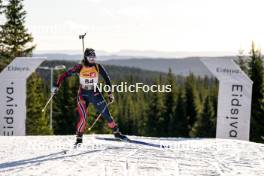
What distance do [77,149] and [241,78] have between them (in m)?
5.53

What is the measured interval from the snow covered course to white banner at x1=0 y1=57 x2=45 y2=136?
7.42 feet

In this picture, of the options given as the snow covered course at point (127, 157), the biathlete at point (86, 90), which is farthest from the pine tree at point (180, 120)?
the biathlete at point (86, 90)

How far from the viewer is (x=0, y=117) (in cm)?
1397

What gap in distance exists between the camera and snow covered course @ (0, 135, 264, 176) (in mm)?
8141

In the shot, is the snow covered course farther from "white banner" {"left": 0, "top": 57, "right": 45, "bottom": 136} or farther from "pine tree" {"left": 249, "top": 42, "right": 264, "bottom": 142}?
"pine tree" {"left": 249, "top": 42, "right": 264, "bottom": 142}

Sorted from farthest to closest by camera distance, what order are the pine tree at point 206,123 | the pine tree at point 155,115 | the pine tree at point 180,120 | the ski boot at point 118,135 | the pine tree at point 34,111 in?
the pine tree at point 155,115
the pine tree at point 180,120
the pine tree at point 206,123
the pine tree at point 34,111
the ski boot at point 118,135

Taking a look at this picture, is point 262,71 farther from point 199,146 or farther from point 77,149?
point 77,149

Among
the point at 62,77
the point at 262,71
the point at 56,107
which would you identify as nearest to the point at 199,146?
the point at 62,77

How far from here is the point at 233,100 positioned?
43.5ft

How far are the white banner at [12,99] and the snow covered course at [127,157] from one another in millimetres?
2262

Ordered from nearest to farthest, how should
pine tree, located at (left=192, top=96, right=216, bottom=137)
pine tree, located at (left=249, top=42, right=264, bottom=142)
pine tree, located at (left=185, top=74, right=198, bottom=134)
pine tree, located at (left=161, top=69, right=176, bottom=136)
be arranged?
pine tree, located at (left=249, top=42, right=264, bottom=142)
pine tree, located at (left=192, top=96, right=216, bottom=137)
pine tree, located at (left=185, top=74, right=198, bottom=134)
pine tree, located at (left=161, top=69, right=176, bottom=136)

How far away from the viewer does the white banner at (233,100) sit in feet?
43.3

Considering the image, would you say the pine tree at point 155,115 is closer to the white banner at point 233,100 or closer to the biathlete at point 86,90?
the white banner at point 233,100

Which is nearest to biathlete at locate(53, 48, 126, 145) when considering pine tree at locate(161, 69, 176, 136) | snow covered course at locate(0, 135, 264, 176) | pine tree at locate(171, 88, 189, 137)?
snow covered course at locate(0, 135, 264, 176)
